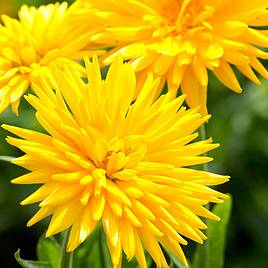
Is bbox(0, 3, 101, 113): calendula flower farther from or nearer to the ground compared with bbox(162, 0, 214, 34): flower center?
nearer to the ground

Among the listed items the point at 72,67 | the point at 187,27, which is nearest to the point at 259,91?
the point at 187,27

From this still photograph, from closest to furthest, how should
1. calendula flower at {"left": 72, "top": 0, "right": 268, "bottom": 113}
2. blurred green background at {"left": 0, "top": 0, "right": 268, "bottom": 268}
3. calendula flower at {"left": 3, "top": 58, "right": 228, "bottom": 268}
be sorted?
calendula flower at {"left": 3, "top": 58, "right": 228, "bottom": 268} < calendula flower at {"left": 72, "top": 0, "right": 268, "bottom": 113} < blurred green background at {"left": 0, "top": 0, "right": 268, "bottom": 268}

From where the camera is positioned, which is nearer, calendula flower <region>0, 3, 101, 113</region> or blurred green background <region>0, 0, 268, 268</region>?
calendula flower <region>0, 3, 101, 113</region>

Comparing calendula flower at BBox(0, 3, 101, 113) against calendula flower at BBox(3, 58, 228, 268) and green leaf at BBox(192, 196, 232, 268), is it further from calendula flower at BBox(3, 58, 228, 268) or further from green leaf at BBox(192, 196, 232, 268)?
green leaf at BBox(192, 196, 232, 268)

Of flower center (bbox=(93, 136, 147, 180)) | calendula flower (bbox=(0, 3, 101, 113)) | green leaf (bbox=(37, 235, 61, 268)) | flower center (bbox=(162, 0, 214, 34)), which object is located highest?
flower center (bbox=(162, 0, 214, 34))

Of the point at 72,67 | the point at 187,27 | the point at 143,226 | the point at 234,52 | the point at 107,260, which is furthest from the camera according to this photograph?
the point at 107,260

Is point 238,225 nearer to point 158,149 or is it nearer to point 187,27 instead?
point 187,27

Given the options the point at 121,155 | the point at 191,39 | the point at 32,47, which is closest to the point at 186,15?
the point at 191,39

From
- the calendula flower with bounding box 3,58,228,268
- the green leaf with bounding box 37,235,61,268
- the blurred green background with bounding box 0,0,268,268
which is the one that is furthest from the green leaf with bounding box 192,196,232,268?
the blurred green background with bounding box 0,0,268,268
